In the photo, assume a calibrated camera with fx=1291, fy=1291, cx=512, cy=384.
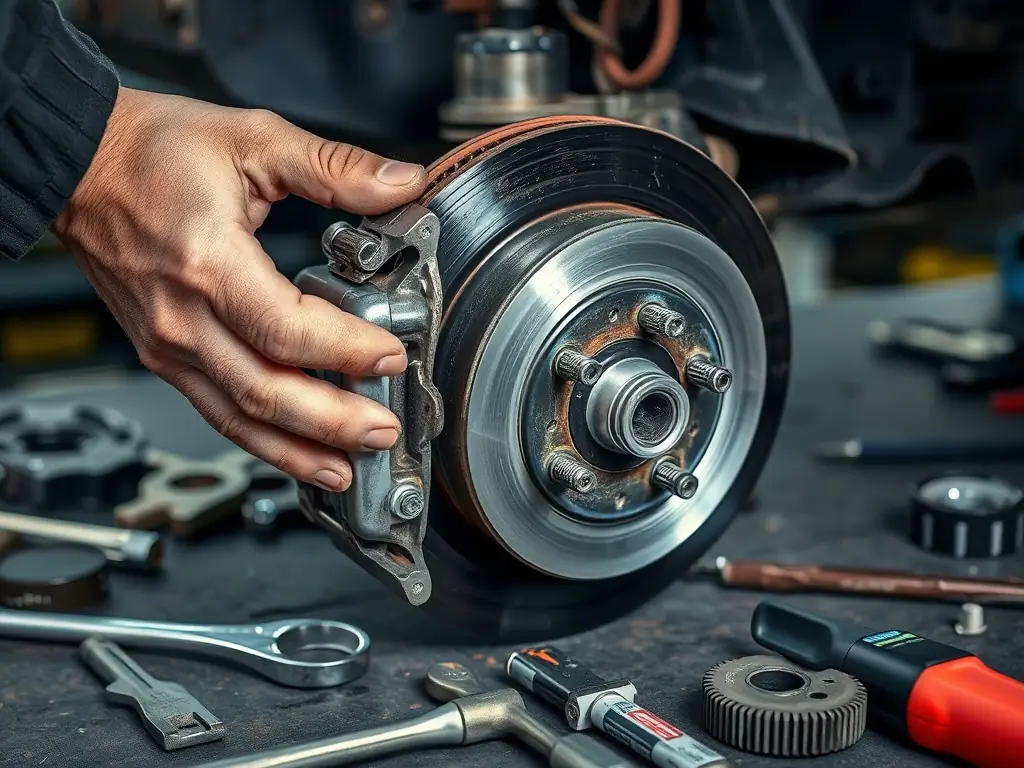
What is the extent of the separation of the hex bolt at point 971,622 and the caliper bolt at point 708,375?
0.24 m

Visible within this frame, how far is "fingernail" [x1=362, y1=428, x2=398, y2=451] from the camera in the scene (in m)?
0.77

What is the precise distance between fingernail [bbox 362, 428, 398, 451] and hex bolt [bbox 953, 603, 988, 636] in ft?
1.40

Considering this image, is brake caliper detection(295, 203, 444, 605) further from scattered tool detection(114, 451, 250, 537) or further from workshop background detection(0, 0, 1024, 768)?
scattered tool detection(114, 451, 250, 537)

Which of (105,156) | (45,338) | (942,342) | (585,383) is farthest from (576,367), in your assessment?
(45,338)

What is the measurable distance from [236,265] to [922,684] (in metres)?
0.47

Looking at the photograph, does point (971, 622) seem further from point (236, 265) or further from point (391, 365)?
point (236, 265)

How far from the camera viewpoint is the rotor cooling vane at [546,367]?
79 centimetres

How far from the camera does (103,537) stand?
1060mm

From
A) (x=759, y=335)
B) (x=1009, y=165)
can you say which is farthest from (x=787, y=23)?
(x=1009, y=165)

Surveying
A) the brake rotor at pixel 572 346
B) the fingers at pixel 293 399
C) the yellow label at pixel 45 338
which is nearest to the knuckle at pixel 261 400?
the fingers at pixel 293 399

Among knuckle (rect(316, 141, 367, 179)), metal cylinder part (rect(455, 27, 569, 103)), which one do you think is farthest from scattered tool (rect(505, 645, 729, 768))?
metal cylinder part (rect(455, 27, 569, 103))

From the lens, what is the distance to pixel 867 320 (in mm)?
1843

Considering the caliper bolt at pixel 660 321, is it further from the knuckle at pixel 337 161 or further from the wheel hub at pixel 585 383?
the knuckle at pixel 337 161

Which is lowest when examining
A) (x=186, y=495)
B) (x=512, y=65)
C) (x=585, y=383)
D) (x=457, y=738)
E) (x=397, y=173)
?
(x=457, y=738)
